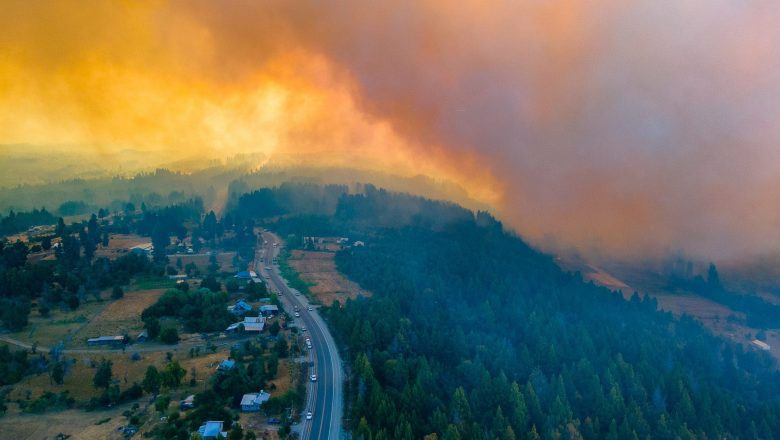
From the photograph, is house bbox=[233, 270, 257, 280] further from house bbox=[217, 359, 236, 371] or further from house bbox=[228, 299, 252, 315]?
house bbox=[217, 359, 236, 371]

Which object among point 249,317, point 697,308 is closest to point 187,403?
point 249,317

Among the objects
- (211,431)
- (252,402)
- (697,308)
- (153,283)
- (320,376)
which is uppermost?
(697,308)

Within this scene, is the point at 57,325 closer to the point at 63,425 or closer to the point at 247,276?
the point at 63,425

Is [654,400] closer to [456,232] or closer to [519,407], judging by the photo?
[519,407]

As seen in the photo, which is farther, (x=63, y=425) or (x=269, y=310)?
(x=269, y=310)

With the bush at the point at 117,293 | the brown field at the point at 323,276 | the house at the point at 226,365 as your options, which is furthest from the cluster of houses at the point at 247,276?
the house at the point at 226,365

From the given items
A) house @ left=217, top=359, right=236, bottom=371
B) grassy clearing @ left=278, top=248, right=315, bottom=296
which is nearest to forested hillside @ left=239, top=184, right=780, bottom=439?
grassy clearing @ left=278, top=248, right=315, bottom=296

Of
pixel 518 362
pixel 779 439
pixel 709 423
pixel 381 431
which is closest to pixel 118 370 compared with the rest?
pixel 381 431

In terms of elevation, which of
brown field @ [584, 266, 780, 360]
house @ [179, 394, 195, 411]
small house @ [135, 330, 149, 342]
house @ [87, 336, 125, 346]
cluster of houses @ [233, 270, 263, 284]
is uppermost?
brown field @ [584, 266, 780, 360]
